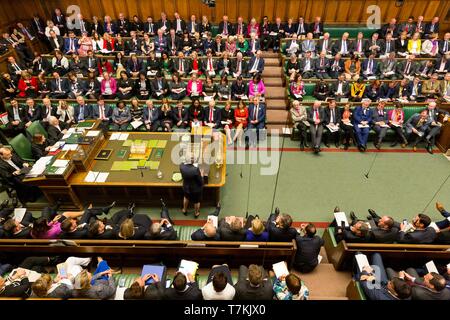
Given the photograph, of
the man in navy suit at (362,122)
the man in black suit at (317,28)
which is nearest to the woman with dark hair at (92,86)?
the man in navy suit at (362,122)

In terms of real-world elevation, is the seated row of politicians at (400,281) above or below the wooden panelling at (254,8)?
below

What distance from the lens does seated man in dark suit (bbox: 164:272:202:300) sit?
2762 mm

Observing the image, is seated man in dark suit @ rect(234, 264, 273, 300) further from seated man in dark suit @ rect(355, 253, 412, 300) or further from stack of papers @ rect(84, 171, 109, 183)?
stack of papers @ rect(84, 171, 109, 183)

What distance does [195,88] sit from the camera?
715 cm

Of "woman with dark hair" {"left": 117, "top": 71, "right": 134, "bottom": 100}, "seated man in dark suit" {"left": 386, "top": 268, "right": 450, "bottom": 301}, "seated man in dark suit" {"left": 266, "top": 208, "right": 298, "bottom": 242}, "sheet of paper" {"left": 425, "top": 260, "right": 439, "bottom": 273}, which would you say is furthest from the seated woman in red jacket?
"sheet of paper" {"left": 425, "top": 260, "right": 439, "bottom": 273}

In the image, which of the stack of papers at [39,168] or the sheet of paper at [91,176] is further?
the sheet of paper at [91,176]

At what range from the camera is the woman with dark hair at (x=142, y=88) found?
725 cm

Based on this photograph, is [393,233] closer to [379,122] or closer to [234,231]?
[234,231]

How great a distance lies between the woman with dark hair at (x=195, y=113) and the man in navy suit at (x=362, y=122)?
346 cm

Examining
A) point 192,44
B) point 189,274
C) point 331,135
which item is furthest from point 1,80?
point 331,135

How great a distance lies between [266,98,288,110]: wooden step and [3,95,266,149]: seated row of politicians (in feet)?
2.73

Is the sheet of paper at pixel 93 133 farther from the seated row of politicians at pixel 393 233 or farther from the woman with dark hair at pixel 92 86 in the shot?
the seated row of politicians at pixel 393 233
